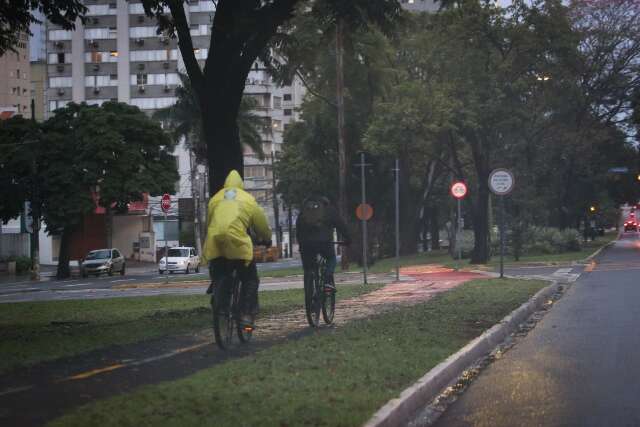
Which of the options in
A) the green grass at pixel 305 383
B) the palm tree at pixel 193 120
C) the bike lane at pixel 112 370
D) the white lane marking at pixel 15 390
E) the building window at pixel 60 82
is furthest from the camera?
the building window at pixel 60 82

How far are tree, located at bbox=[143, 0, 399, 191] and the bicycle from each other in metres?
3.21

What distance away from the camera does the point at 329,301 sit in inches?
494

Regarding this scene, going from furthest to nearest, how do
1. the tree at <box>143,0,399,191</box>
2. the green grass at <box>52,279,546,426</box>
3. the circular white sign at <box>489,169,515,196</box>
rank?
1. the circular white sign at <box>489,169,515,196</box>
2. the tree at <box>143,0,399,191</box>
3. the green grass at <box>52,279,546,426</box>

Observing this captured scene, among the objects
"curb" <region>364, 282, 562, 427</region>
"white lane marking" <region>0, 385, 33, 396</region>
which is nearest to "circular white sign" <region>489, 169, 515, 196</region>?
"curb" <region>364, 282, 562, 427</region>

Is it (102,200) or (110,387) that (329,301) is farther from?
(102,200)

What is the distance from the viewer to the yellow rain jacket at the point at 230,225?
31.0 feet

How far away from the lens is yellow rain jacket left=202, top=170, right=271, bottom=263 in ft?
31.0

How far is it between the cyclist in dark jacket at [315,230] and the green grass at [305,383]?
1.02m

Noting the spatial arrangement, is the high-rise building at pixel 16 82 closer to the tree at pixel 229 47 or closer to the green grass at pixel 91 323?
the green grass at pixel 91 323

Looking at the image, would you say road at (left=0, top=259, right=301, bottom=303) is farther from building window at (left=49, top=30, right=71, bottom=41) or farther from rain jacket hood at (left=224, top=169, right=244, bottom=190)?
building window at (left=49, top=30, right=71, bottom=41)

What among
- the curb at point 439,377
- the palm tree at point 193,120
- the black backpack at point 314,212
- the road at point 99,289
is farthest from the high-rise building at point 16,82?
the curb at point 439,377

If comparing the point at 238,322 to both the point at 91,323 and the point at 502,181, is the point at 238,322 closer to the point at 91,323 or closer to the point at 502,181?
the point at 91,323

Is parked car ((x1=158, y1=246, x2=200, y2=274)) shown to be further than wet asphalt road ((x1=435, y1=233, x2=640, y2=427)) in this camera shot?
Yes

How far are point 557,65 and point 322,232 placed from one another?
2865 centimetres
